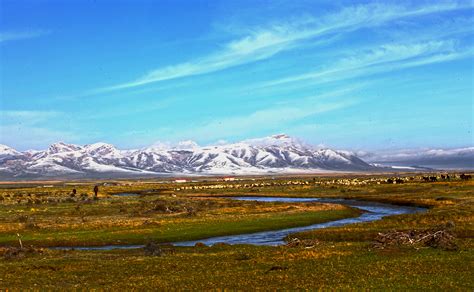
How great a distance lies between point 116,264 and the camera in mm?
37125

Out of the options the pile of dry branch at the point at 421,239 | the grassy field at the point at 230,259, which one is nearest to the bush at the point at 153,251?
the grassy field at the point at 230,259

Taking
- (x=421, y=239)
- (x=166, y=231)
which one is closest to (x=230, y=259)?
(x=421, y=239)

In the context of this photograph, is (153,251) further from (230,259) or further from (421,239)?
(421,239)

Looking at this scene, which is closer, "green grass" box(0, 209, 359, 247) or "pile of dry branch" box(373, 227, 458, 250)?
"pile of dry branch" box(373, 227, 458, 250)

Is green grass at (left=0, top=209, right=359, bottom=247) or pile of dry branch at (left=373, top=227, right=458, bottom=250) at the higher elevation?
pile of dry branch at (left=373, top=227, right=458, bottom=250)

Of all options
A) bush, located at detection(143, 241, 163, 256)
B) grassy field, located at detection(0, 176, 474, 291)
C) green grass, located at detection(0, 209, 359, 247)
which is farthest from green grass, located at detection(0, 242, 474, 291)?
green grass, located at detection(0, 209, 359, 247)

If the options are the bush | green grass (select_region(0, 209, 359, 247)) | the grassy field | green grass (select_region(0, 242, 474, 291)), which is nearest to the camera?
green grass (select_region(0, 242, 474, 291))

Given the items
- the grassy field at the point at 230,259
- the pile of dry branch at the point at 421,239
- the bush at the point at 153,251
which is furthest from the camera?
the bush at the point at 153,251

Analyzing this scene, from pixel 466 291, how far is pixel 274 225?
4253 centimetres

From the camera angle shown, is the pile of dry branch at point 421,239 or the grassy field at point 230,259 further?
the pile of dry branch at point 421,239

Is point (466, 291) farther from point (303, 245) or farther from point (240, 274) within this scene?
point (303, 245)

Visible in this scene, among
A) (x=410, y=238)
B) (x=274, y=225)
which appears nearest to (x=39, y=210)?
(x=274, y=225)

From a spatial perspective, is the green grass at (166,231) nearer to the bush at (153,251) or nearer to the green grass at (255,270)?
the bush at (153,251)

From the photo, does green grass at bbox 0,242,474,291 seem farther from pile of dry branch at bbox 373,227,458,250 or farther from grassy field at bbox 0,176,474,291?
pile of dry branch at bbox 373,227,458,250
